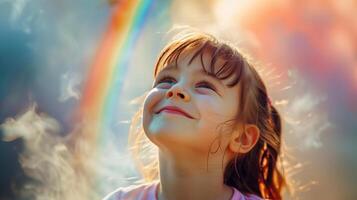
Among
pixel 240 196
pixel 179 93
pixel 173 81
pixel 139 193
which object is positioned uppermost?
pixel 173 81

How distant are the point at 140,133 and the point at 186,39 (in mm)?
532

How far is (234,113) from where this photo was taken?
260 cm

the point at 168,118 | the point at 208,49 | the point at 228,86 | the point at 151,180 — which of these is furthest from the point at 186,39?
the point at 151,180

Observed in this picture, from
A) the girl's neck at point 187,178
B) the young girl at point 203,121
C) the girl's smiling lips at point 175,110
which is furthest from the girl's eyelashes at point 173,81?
the girl's neck at point 187,178

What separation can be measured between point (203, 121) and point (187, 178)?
254mm

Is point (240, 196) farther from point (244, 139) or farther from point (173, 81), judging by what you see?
point (173, 81)

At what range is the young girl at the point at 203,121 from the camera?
2.42m

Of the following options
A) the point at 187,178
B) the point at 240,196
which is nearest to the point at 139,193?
the point at 187,178

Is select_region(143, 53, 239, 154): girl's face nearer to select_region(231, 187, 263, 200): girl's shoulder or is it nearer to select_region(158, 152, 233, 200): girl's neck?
select_region(158, 152, 233, 200): girl's neck

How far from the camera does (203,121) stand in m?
2.44

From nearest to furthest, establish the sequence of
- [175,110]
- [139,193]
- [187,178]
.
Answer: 1. [175,110]
2. [187,178]
3. [139,193]

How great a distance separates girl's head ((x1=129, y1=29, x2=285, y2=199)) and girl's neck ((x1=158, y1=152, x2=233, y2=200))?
0.06 meters

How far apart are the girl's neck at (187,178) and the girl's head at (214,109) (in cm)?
→ 6

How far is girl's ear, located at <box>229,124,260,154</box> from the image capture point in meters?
2.66
